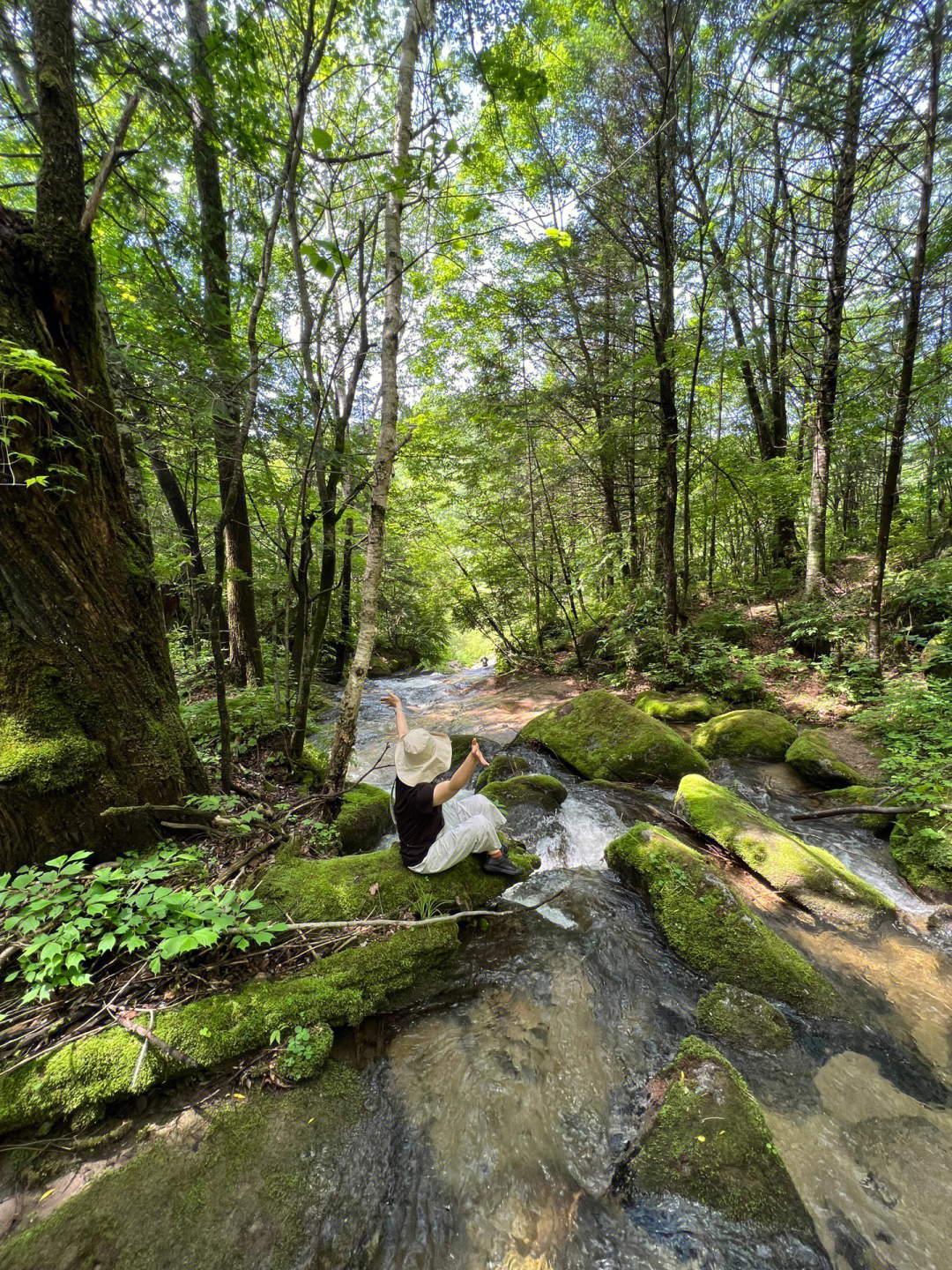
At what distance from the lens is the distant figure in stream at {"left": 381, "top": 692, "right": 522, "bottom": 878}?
3.57 m

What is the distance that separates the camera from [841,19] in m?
6.52

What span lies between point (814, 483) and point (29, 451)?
1321 centimetres

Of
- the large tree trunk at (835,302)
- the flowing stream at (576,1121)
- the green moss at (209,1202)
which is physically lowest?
the flowing stream at (576,1121)

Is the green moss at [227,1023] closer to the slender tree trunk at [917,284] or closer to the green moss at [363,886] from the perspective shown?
the green moss at [363,886]

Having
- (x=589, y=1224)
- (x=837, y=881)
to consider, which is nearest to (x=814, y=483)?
(x=837, y=881)

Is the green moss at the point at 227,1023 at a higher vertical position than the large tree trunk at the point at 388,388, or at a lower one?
lower

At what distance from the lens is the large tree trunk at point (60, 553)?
3.00 meters

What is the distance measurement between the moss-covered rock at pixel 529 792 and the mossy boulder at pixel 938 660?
6.03 meters

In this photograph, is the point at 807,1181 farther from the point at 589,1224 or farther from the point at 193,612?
the point at 193,612

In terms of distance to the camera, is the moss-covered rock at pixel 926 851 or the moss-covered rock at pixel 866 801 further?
the moss-covered rock at pixel 866 801

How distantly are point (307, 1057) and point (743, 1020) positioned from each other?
115 inches

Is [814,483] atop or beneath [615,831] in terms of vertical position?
atop

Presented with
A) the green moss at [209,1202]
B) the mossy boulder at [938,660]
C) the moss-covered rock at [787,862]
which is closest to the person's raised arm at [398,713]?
the green moss at [209,1202]

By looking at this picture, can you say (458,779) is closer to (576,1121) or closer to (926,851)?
(576,1121)
